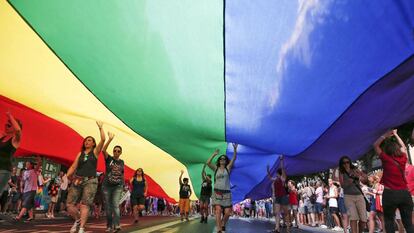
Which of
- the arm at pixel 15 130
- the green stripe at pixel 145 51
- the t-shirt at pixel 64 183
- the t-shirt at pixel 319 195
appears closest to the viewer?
the green stripe at pixel 145 51

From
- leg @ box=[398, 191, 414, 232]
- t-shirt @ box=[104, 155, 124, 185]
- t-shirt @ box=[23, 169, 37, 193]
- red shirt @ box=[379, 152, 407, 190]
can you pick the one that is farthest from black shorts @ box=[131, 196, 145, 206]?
leg @ box=[398, 191, 414, 232]

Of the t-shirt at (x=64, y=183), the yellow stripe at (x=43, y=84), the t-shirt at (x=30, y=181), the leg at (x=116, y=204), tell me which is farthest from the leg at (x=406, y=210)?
the t-shirt at (x=64, y=183)

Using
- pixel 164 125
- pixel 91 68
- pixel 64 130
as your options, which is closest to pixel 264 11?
pixel 91 68

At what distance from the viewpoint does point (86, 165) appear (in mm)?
5613

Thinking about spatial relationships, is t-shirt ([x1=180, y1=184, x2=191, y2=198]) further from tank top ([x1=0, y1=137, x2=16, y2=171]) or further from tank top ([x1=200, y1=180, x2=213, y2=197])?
tank top ([x1=0, y1=137, x2=16, y2=171])

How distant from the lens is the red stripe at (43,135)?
758 centimetres

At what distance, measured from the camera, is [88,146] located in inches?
226

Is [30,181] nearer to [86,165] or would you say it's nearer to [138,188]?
[138,188]

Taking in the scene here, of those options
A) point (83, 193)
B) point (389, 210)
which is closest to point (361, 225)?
point (389, 210)

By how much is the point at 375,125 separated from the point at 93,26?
505 cm

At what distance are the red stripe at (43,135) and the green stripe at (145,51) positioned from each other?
1.93 meters

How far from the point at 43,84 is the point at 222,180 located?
3.84 meters

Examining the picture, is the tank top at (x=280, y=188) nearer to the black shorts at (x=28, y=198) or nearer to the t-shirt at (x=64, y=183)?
the black shorts at (x=28, y=198)

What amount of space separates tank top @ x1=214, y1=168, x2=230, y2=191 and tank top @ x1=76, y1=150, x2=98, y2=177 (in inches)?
92.0
